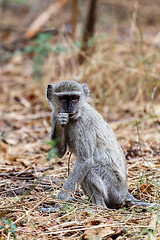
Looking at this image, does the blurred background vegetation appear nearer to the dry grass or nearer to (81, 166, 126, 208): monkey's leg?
the dry grass

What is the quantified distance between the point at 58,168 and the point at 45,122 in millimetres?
3350

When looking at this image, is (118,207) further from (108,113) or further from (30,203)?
(108,113)

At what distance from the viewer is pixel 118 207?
5293mm

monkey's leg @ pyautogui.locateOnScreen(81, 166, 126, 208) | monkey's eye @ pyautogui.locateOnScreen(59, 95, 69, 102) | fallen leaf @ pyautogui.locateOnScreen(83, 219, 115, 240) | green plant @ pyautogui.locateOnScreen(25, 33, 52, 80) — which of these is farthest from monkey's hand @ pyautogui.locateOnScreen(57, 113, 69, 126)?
green plant @ pyautogui.locateOnScreen(25, 33, 52, 80)

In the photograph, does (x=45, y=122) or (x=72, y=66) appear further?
(x=72, y=66)

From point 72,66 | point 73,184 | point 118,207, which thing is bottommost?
point 118,207

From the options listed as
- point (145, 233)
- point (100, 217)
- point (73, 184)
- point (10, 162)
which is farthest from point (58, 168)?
point (145, 233)

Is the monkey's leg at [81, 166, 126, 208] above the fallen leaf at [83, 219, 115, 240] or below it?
above

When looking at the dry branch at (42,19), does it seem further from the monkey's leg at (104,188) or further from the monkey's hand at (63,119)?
the monkey's leg at (104,188)

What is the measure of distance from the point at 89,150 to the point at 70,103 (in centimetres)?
68

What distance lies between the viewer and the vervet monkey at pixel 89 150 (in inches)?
198

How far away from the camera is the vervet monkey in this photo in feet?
16.5

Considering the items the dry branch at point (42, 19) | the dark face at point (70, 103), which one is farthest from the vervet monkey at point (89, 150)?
the dry branch at point (42, 19)

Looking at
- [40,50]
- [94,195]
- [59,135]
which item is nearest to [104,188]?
[94,195]
